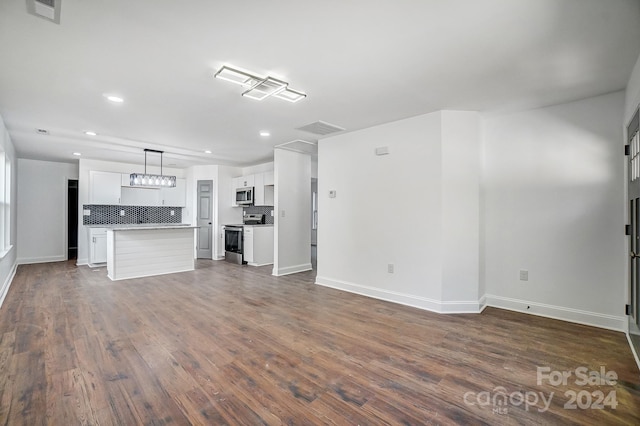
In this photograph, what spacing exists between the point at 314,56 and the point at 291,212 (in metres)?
3.81

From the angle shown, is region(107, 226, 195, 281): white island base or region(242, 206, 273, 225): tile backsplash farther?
region(242, 206, 273, 225): tile backsplash

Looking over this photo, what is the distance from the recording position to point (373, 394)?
1936 mm

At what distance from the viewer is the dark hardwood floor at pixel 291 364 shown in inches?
69.4

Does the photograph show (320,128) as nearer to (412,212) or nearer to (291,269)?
(412,212)

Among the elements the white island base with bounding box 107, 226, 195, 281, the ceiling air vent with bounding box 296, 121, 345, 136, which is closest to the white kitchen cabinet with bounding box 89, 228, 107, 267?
the white island base with bounding box 107, 226, 195, 281

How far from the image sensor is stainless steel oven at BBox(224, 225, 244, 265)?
7.02 m

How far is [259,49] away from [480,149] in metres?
3.02

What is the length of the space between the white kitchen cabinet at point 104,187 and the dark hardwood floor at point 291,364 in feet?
11.7

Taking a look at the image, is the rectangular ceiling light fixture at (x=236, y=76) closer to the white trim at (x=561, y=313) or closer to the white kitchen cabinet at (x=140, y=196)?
the white trim at (x=561, y=313)

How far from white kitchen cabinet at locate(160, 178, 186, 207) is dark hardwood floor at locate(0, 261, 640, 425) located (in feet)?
14.1

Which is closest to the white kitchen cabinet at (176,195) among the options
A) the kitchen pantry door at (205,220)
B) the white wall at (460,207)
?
the kitchen pantry door at (205,220)

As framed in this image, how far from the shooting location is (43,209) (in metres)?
7.11

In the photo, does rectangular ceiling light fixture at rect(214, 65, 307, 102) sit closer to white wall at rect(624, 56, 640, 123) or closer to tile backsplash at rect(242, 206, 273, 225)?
white wall at rect(624, 56, 640, 123)

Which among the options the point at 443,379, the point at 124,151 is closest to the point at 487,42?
the point at 443,379
